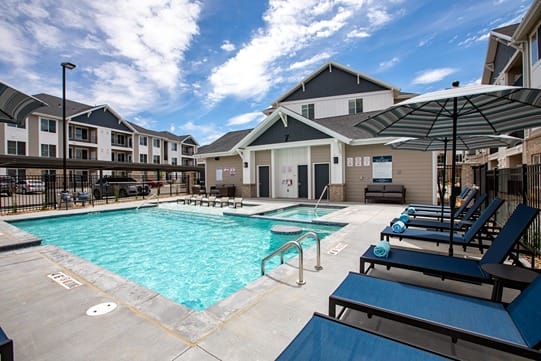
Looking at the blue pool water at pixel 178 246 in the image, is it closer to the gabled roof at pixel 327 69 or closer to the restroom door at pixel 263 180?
the restroom door at pixel 263 180

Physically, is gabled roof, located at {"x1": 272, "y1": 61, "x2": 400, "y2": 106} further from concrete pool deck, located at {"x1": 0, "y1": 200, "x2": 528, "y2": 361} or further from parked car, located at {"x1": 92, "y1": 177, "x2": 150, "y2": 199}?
concrete pool deck, located at {"x1": 0, "y1": 200, "x2": 528, "y2": 361}

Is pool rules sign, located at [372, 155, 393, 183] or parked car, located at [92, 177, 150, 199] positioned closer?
pool rules sign, located at [372, 155, 393, 183]

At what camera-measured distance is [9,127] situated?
25016mm

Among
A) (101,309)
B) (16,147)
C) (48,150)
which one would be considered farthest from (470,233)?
(48,150)

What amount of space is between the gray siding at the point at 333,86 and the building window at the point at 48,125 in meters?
27.0

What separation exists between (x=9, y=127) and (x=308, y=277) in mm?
34675

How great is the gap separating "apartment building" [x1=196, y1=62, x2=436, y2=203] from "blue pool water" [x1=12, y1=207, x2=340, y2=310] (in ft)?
20.8

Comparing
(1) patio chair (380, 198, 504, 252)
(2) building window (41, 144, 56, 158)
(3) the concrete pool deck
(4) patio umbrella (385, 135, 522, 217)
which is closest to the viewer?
(3) the concrete pool deck

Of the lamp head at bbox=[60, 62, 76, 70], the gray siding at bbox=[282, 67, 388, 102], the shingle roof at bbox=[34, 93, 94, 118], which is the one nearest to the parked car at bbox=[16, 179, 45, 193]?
the lamp head at bbox=[60, 62, 76, 70]

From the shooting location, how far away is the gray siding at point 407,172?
40.2 feet

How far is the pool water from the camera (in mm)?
10422

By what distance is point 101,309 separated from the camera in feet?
9.68

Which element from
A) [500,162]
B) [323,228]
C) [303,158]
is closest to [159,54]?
[303,158]

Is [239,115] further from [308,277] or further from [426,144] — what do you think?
[308,277]
